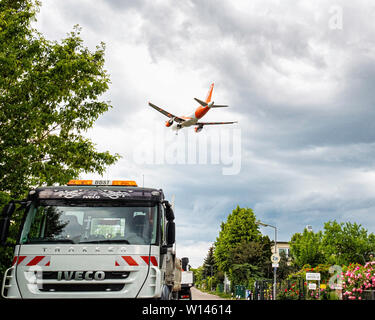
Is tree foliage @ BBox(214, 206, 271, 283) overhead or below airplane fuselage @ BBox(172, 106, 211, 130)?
below

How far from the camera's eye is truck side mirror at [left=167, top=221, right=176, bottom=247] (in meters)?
8.66

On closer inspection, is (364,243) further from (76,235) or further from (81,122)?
(76,235)

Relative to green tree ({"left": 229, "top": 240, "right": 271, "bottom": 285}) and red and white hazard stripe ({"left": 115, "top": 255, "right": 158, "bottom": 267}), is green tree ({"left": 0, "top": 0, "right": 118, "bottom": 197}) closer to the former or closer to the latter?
red and white hazard stripe ({"left": 115, "top": 255, "right": 158, "bottom": 267})

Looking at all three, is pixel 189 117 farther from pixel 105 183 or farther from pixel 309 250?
pixel 309 250

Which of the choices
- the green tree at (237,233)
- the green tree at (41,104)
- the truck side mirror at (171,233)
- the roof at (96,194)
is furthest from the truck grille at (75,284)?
the green tree at (237,233)

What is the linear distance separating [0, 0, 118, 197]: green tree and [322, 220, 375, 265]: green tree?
68.5 meters

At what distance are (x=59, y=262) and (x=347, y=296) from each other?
14144 millimetres

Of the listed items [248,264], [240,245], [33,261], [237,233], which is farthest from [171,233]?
[237,233]

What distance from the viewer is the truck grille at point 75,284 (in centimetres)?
786

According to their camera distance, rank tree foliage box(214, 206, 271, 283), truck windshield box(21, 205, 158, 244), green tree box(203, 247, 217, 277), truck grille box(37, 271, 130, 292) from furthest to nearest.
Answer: green tree box(203, 247, 217, 277) < tree foliage box(214, 206, 271, 283) < truck windshield box(21, 205, 158, 244) < truck grille box(37, 271, 130, 292)

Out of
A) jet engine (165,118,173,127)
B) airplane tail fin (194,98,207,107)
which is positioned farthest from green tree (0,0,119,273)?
jet engine (165,118,173,127)

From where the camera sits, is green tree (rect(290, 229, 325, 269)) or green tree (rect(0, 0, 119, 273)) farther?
green tree (rect(290, 229, 325, 269))

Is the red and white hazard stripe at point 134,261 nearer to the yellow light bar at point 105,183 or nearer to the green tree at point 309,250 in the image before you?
the yellow light bar at point 105,183
